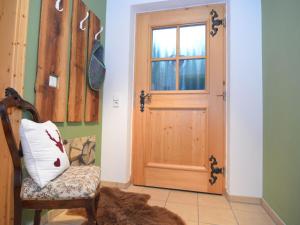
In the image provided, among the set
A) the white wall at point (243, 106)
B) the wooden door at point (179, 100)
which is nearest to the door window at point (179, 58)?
the wooden door at point (179, 100)

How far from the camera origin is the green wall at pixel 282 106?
127 cm

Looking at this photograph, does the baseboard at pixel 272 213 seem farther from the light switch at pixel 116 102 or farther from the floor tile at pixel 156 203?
the light switch at pixel 116 102

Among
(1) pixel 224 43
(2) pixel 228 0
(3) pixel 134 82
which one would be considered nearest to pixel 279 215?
(1) pixel 224 43

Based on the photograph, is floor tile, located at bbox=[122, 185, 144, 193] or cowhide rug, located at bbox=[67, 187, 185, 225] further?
floor tile, located at bbox=[122, 185, 144, 193]

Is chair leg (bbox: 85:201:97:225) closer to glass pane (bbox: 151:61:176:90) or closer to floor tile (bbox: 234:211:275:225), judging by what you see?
floor tile (bbox: 234:211:275:225)

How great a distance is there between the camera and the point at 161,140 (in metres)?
2.23

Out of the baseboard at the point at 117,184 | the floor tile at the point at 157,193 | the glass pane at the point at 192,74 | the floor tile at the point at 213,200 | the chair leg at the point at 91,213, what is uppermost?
the glass pane at the point at 192,74

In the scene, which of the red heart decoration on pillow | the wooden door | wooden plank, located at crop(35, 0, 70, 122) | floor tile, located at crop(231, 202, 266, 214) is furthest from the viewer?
the wooden door

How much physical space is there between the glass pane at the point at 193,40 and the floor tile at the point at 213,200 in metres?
1.53

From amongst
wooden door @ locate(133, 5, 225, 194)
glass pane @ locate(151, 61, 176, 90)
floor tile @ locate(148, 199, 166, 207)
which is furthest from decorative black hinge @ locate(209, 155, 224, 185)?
glass pane @ locate(151, 61, 176, 90)

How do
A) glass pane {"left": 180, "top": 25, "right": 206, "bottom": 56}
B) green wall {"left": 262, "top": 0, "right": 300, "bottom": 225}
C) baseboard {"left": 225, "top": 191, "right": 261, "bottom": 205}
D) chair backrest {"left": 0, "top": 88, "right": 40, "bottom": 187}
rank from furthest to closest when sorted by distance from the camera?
glass pane {"left": 180, "top": 25, "right": 206, "bottom": 56}, baseboard {"left": 225, "top": 191, "right": 261, "bottom": 205}, green wall {"left": 262, "top": 0, "right": 300, "bottom": 225}, chair backrest {"left": 0, "top": 88, "right": 40, "bottom": 187}

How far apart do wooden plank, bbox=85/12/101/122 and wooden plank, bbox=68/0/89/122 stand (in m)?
0.08

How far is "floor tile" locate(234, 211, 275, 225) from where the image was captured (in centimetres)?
150

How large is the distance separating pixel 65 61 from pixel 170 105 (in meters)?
1.16
